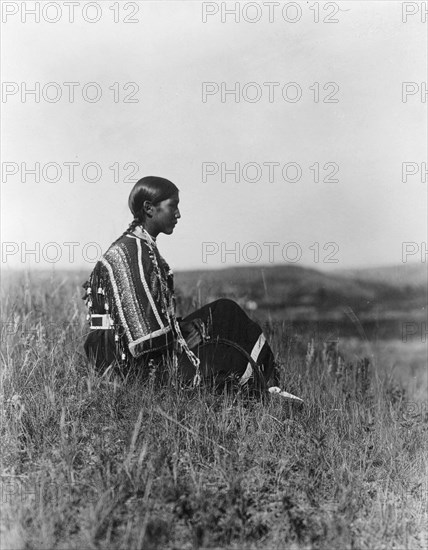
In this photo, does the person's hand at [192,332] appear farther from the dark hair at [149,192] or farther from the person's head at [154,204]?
the dark hair at [149,192]

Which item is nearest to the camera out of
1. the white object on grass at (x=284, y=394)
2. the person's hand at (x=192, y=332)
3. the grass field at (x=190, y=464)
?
the grass field at (x=190, y=464)

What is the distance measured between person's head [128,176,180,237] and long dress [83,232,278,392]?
96 millimetres

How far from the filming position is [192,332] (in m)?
4.35

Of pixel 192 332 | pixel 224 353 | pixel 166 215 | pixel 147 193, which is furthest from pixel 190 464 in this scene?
pixel 147 193

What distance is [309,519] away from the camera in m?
3.15

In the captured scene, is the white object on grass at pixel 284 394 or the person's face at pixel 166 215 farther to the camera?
the person's face at pixel 166 215

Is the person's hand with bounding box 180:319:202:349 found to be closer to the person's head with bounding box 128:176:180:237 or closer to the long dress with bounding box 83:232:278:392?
the long dress with bounding box 83:232:278:392

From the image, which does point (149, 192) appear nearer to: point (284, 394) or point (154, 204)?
point (154, 204)

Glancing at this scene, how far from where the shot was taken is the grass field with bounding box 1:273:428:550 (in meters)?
3.01

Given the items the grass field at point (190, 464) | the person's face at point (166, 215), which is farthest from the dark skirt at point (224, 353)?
the person's face at point (166, 215)

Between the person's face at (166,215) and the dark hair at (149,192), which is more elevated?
the dark hair at (149,192)

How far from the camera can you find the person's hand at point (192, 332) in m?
4.32

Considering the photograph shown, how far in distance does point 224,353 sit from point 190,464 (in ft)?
3.09

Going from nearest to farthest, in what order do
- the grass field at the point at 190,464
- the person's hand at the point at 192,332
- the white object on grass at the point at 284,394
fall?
the grass field at the point at 190,464, the white object on grass at the point at 284,394, the person's hand at the point at 192,332
